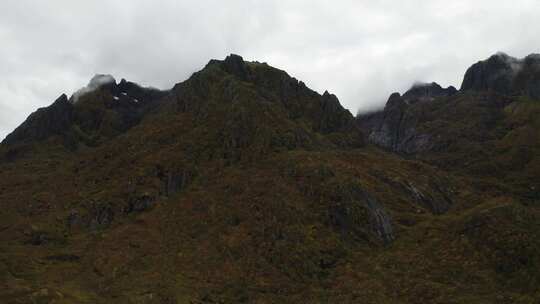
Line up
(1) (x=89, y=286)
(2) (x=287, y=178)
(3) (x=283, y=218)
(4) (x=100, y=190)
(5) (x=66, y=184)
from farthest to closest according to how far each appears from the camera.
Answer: (5) (x=66, y=184) → (4) (x=100, y=190) → (2) (x=287, y=178) → (3) (x=283, y=218) → (1) (x=89, y=286)

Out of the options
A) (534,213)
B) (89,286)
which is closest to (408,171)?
(534,213)

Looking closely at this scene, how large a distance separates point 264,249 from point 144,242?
1258 inches

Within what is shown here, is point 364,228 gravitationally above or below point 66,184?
below

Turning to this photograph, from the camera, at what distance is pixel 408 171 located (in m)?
200

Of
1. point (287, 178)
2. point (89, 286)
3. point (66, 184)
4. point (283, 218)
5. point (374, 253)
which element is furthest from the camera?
point (66, 184)

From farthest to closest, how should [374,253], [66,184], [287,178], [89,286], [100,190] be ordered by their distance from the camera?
1. [66,184]
2. [100,190]
3. [287,178]
4. [374,253]
5. [89,286]

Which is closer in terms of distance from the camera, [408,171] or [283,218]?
[283,218]

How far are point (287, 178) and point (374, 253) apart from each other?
38.8m

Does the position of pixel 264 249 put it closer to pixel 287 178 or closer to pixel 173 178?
pixel 287 178

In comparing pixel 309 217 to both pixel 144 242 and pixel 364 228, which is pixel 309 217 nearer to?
pixel 364 228

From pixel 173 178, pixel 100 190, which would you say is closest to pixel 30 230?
pixel 100 190

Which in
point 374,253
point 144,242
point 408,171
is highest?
point 408,171

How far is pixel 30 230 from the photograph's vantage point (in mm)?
160875

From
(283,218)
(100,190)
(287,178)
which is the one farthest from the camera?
(100,190)
